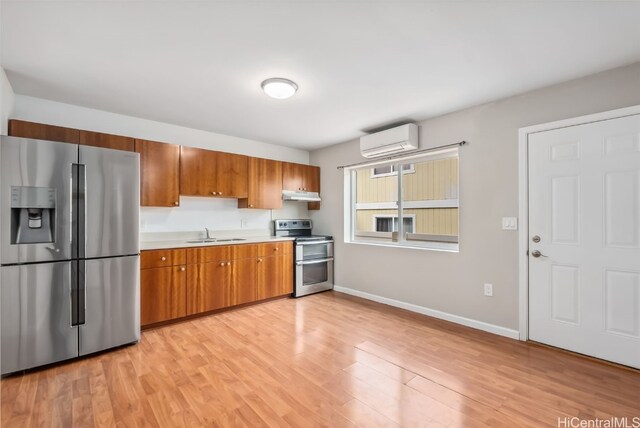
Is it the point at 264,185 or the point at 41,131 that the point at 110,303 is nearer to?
the point at 41,131

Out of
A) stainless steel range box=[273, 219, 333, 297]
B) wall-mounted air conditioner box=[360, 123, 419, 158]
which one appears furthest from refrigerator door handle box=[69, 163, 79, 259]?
wall-mounted air conditioner box=[360, 123, 419, 158]

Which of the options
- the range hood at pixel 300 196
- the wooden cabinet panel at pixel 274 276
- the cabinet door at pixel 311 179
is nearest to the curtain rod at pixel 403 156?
the cabinet door at pixel 311 179

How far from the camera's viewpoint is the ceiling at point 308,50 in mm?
1701

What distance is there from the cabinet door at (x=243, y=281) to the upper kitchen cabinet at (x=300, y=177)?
4.52ft

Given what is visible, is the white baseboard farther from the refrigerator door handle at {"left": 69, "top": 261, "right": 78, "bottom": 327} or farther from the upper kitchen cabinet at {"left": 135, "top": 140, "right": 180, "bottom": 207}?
the refrigerator door handle at {"left": 69, "top": 261, "right": 78, "bottom": 327}

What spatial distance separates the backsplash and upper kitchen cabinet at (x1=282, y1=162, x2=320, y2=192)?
1.70 feet

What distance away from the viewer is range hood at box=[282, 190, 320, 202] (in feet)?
15.1

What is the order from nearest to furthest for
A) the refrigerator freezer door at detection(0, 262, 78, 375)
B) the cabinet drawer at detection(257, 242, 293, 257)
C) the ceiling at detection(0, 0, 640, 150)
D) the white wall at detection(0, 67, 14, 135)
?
the ceiling at detection(0, 0, 640, 150) < the refrigerator freezer door at detection(0, 262, 78, 375) < the white wall at detection(0, 67, 14, 135) < the cabinet drawer at detection(257, 242, 293, 257)

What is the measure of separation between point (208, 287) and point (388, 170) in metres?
2.87

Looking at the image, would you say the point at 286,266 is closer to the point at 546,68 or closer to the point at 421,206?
the point at 421,206

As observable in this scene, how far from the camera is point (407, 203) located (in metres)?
3.96

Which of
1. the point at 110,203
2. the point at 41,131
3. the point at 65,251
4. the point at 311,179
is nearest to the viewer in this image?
the point at 65,251

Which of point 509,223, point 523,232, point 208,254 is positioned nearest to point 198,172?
point 208,254

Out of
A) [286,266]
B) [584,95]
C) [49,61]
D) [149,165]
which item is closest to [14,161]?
[49,61]
